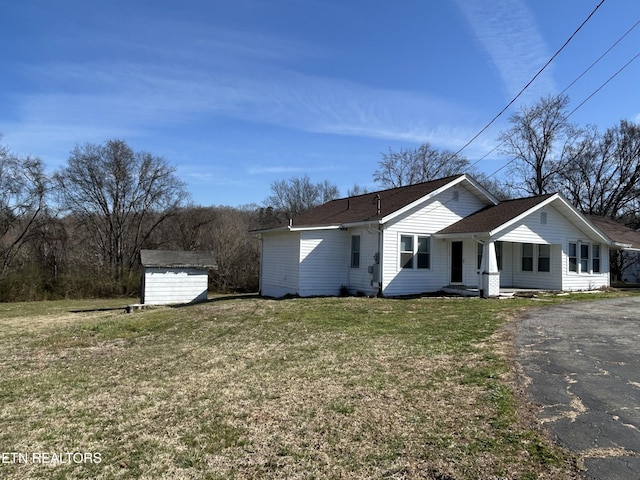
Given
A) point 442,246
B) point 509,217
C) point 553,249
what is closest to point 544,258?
point 553,249

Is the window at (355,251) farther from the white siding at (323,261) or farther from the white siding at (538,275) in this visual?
the white siding at (538,275)

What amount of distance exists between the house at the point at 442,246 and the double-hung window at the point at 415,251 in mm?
38

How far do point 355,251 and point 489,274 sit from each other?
5052 mm

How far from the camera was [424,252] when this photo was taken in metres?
17.4

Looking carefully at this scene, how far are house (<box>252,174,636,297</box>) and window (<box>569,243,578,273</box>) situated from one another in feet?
0.14

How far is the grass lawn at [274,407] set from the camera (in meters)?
3.60

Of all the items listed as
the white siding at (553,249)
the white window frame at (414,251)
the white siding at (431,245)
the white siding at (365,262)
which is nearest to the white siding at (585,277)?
the white siding at (553,249)

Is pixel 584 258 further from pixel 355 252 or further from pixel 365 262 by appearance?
pixel 355 252

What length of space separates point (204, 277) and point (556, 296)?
13.6m

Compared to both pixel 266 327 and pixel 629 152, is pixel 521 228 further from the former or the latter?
pixel 629 152

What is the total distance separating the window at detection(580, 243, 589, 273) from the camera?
63.0 feet

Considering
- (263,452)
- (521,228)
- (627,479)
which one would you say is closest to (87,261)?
(521,228)

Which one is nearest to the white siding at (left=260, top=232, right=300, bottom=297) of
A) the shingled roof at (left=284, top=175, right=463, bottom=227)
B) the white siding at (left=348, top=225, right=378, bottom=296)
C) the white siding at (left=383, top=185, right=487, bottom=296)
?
the shingled roof at (left=284, top=175, right=463, bottom=227)

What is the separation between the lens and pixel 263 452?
3838 mm
